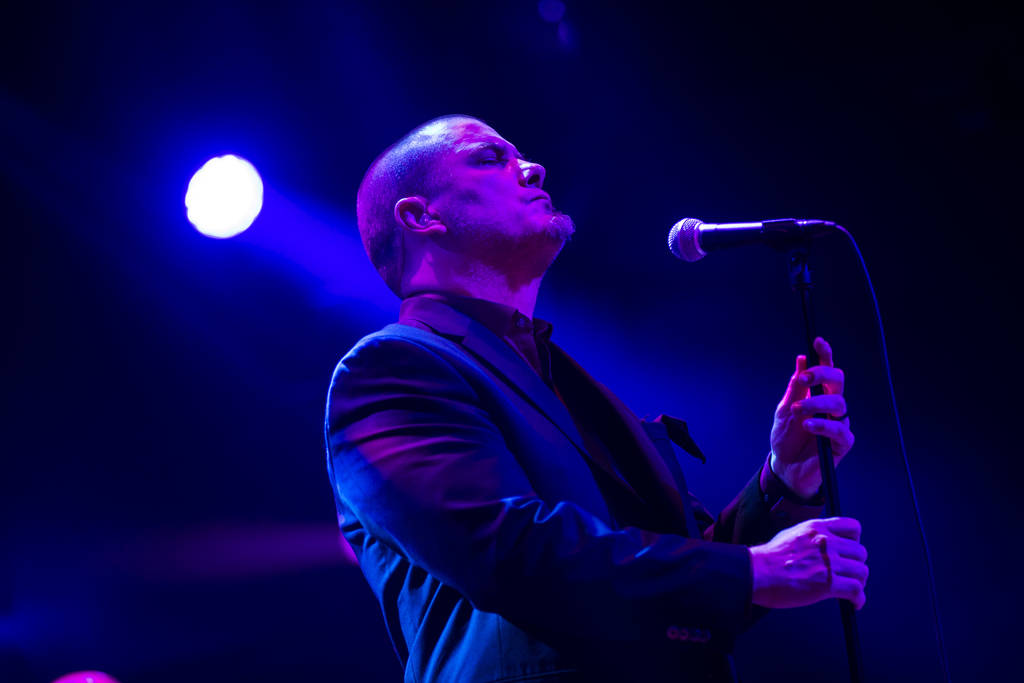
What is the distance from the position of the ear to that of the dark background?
179 centimetres

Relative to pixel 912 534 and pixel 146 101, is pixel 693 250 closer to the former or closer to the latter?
pixel 912 534

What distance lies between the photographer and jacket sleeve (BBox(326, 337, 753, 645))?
120 centimetres

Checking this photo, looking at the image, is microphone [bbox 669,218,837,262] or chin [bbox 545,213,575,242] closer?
microphone [bbox 669,218,837,262]

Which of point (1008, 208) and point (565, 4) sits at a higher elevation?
point (565, 4)

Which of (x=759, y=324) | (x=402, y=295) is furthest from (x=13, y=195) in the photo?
(x=759, y=324)

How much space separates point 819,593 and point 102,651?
12.0 feet

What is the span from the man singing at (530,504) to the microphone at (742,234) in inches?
9.8

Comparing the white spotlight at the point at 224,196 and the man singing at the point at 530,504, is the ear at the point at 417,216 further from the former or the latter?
the white spotlight at the point at 224,196

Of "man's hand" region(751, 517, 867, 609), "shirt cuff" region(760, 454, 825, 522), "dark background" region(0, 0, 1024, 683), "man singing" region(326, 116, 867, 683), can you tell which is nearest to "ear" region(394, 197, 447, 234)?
"man singing" region(326, 116, 867, 683)

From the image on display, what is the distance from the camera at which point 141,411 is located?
3896 mm

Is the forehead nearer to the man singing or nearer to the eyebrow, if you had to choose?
the eyebrow

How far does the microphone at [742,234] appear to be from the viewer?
5.56 feet

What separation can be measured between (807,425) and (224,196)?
3.29m

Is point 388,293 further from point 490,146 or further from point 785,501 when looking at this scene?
point 785,501
